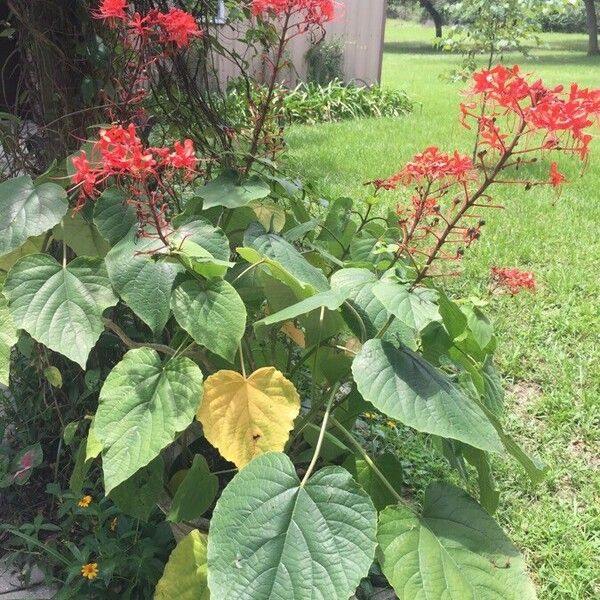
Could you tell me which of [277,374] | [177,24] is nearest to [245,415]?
[277,374]

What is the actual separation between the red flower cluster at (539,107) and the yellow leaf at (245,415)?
1.79 ft

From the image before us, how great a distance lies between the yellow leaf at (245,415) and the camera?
1.23 meters

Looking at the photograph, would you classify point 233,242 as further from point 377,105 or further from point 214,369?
point 377,105

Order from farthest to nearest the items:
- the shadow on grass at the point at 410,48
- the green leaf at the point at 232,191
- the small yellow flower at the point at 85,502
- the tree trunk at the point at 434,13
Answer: the tree trunk at the point at 434,13 → the shadow on grass at the point at 410,48 → the small yellow flower at the point at 85,502 → the green leaf at the point at 232,191

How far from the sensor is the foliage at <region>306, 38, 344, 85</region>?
30.7ft

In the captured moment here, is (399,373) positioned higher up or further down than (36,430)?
higher up

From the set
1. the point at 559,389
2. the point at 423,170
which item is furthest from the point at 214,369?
the point at 559,389

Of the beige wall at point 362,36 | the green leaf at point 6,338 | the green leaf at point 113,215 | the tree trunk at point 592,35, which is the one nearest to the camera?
the green leaf at point 6,338

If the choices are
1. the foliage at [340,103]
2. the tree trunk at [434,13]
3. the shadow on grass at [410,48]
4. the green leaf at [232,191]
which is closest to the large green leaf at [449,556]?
the green leaf at [232,191]

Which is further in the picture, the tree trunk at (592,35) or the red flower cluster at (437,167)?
the tree trunk at (592,35)

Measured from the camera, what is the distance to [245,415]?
1.25 m

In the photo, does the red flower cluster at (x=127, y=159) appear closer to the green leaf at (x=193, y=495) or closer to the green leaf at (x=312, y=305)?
the green leaf at (x=312, y=305)

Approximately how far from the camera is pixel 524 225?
4.03 metres

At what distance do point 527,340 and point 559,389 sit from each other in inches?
12.9
